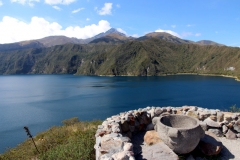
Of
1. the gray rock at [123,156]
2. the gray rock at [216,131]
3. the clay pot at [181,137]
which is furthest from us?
the gray rock at [216,131]

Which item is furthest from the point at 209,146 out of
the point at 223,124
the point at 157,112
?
the point at 157,112

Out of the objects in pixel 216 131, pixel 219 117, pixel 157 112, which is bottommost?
pixel 216 131

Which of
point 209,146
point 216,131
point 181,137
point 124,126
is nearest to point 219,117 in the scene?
point 216,131

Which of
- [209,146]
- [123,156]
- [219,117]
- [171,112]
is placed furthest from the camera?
[171,112]

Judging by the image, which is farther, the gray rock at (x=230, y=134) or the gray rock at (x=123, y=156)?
the gray rock at (x=230, y=134)

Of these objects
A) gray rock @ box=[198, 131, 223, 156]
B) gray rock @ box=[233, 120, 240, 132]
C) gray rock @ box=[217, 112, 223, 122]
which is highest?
gray rock @ box=[217, 112, 223, 122]

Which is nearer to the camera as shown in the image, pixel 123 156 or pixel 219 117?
pixel 123 156

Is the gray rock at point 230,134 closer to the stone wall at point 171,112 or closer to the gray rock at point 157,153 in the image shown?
the stone wall at point 171,112

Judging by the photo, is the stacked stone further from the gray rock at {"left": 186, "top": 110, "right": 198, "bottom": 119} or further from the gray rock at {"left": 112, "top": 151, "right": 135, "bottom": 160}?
the gray rock at {"left": 112, "top": 151, "right": 135, "bottom": 160}

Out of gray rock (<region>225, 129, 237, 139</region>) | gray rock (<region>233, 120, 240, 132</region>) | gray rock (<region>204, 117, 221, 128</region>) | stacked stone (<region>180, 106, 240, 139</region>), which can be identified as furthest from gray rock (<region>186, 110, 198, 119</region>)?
gray rock (<region>233, 120, 240, 132</region>)

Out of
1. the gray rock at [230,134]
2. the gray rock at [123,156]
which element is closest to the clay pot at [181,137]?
the gray rock at [230,134]

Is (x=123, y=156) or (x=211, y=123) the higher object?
(x=123, y=156)

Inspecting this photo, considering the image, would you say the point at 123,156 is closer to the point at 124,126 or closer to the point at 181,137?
the point at 181,137

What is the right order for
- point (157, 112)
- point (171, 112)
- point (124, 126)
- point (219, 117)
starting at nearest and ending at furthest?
point (124, 126) < point (219, 117) < point (157, 112) < point (171, 112)
